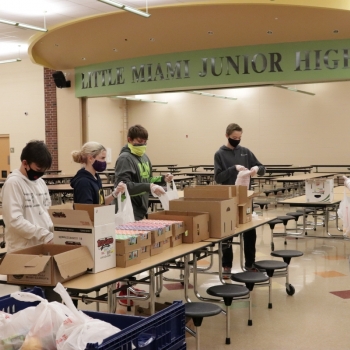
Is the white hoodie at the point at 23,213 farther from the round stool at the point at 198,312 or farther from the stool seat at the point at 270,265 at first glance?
the stool seat at the point at 270,265

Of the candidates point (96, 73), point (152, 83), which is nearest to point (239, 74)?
point (152, 83)

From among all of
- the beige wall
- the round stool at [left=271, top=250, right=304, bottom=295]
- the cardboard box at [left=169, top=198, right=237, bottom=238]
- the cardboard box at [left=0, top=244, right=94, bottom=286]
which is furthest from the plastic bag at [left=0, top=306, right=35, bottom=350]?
the beige wall

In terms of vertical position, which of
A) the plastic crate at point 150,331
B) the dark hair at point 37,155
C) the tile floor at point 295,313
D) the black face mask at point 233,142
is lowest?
the tile floor at point 295,313

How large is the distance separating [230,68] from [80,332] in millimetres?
10971

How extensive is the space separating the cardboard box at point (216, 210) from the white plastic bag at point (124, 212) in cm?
35

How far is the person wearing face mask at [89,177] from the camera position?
13.3 ft

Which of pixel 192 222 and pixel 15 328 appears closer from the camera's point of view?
pixel 15 328

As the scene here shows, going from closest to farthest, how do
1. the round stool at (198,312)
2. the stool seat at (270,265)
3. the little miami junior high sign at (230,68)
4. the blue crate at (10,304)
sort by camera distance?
1. the blue crate at (10,304)
2. the round stool at (198,312)
3. the stool seat at (270,265)
4. the little miami junior high sign at (230,68)

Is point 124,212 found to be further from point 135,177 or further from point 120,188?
point 135,177

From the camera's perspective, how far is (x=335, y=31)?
10906 millimetres

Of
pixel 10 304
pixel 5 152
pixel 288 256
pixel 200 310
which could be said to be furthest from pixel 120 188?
pixel 5 152

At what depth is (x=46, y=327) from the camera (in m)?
1.75

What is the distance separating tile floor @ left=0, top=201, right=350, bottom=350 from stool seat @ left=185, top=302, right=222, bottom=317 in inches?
17.7

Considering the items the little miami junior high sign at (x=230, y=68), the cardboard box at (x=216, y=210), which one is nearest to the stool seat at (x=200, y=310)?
the cardboard box at (x=216, y=210)
